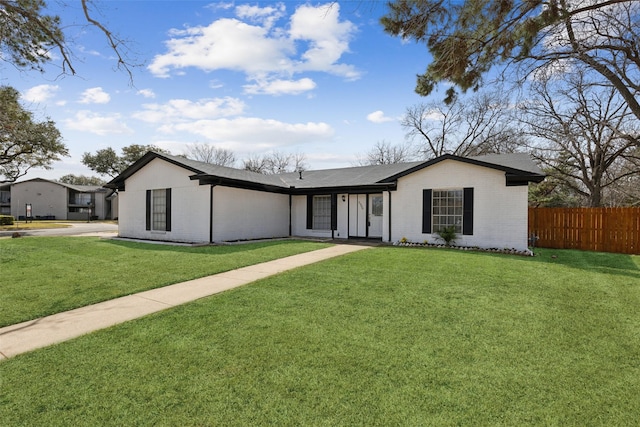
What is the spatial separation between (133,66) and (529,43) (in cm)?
921

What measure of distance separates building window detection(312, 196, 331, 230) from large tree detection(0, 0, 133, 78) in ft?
31.7

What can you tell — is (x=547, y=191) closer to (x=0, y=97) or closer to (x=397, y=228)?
(x=397, y=228)

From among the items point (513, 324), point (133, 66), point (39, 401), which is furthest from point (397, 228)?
point (39, 401)

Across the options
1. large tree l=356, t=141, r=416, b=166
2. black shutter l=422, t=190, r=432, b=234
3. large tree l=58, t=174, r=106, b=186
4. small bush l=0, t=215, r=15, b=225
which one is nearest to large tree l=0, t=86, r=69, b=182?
small bush l=0, t=215, r=15, b=225

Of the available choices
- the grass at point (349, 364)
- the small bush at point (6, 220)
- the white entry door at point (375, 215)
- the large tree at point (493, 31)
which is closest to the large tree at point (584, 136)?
the large tree at point (493, 31)

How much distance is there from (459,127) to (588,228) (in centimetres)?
2101

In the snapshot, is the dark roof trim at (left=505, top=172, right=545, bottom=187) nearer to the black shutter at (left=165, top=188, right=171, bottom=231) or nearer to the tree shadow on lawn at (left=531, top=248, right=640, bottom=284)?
the tree shadow on lawn at (left=531, top=248, right=640, bottom=284)

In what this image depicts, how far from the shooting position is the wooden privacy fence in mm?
11484

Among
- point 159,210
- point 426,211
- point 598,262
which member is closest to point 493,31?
point 426,211

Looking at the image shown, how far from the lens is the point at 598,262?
918cm

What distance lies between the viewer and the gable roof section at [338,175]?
11.1 m

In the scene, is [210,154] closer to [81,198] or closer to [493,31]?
[81,198]

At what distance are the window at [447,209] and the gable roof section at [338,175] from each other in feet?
4.07

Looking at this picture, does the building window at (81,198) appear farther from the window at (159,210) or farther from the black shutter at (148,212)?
the window at (159,210)
